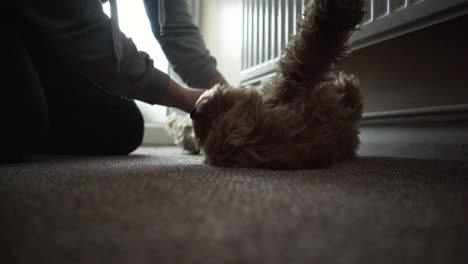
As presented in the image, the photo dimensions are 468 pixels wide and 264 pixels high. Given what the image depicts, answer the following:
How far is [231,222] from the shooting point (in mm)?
319

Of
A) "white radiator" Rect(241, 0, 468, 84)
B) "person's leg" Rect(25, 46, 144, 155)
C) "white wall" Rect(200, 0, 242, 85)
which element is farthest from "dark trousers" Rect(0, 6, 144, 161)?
"white wall" Rect(200, 0, 242, 85)

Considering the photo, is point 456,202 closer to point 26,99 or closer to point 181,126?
point 26,99

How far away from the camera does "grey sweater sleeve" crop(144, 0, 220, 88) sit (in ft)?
4.00

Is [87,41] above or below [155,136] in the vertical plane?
above

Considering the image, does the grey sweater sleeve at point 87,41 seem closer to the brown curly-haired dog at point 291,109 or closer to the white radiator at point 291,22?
the brown curly-haired dog at point 291,109

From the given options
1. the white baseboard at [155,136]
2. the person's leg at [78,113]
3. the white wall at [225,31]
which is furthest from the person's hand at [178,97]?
the white baseboard at [155,136]

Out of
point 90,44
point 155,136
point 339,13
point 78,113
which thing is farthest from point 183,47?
point 155,136

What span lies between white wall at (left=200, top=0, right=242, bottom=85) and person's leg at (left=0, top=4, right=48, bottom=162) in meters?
1.38

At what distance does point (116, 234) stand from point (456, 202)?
347 mm

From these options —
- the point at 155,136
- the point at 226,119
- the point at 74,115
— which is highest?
the point at 226,119

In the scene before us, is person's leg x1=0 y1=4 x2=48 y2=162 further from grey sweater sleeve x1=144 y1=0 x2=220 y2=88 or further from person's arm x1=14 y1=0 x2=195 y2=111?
grey sweater sleeve x1=144 y1=0 x2=220 y2=88

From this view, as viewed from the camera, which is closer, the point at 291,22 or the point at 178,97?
the point at 178,97

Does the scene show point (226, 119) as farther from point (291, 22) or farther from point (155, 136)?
point (155, 136)

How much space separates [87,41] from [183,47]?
1.68 ft
